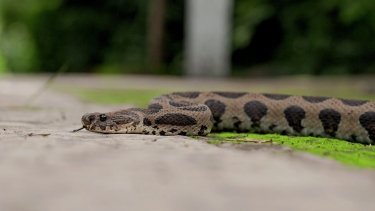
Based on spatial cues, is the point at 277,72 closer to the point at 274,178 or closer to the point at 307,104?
the point at 307,104

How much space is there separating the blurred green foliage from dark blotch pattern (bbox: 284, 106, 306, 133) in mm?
11813

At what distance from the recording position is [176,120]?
520cm

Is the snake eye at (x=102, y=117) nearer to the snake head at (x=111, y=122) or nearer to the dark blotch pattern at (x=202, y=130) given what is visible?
the snake head at (x=111, y=122)

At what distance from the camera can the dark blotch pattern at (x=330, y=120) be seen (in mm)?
6305

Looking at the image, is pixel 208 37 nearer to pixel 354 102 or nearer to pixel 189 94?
pixel 189 94

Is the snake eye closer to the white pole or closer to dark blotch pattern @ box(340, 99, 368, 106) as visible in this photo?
dark blotch pattern @ box(340, 99, 368, 106)

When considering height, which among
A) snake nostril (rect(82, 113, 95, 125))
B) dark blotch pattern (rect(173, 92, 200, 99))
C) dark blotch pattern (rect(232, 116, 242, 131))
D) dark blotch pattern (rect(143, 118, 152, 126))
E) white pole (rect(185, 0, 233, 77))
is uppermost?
white pole (rect(185, 0, 233, 77))

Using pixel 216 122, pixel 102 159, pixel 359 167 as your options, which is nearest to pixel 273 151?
pixel 359 167

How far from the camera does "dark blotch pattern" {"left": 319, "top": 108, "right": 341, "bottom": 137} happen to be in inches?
248

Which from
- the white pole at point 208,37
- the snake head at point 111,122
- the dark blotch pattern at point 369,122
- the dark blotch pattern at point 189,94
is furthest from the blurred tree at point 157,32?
the snake head at point 111,122

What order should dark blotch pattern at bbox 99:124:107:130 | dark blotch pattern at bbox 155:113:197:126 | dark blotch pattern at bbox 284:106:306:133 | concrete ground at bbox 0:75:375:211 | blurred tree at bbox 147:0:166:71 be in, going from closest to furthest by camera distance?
concrete ground at bbox 0:75:375:211
dark blotch pattern at bbox 99:124:107:130
dark blotch pattern at bbox 155:113:197:126
dark blotch pattern at bbox 284:106:306:133
blurred tree at bbox 147:0:166:71

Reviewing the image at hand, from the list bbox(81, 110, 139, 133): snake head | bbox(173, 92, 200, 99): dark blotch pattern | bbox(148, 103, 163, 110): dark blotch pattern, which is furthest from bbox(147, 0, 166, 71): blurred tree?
bbox(81, 110, 139, 133): snake head

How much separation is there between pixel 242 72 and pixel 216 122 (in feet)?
50.5

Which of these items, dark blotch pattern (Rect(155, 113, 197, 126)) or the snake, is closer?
dark blotch pattern (Rect(155, 113, 197, 126))
